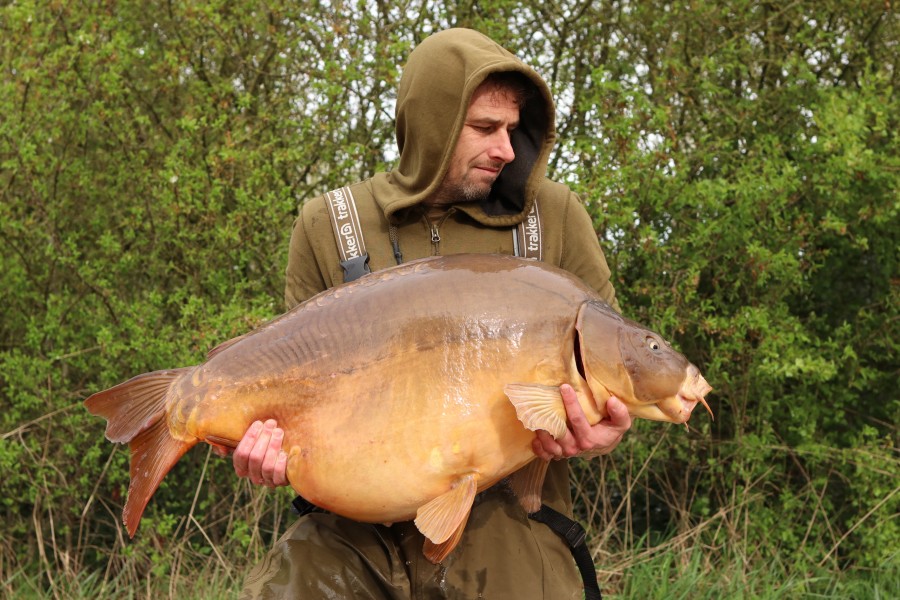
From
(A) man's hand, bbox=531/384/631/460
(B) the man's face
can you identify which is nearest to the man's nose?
(B) the man's face

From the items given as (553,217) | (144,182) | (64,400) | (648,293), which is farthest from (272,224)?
(553,217)

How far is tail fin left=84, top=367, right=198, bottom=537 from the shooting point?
2078 millimetres

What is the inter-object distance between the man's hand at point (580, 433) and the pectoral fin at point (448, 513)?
0.17 m

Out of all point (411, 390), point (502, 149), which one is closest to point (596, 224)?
point (502, 149)

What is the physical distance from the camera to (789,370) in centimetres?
400

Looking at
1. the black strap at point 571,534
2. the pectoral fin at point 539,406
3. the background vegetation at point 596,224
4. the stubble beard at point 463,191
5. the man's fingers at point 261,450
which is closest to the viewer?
the pectoral fin at point 539,406

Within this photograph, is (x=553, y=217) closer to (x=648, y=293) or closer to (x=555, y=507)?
(x=555, y=507)

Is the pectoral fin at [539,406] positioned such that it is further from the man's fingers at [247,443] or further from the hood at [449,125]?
the hood at [449,125]

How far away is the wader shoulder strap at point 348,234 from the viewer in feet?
8.02

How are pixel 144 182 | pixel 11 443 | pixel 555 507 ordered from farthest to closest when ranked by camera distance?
pixel 144 182, pixel 11 443, pixel 555 507

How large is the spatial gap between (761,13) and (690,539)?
7.74 feet

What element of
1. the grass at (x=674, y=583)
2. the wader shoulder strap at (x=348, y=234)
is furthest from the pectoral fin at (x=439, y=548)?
the grass at (x=674, y=583)

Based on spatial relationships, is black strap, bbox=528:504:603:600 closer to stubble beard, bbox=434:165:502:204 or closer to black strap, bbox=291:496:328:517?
black strap, bbox=291:496:328:517

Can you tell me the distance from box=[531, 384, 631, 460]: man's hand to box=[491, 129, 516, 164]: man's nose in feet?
2.32
